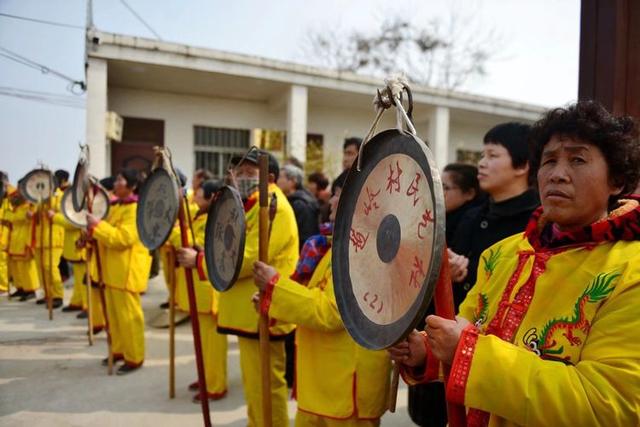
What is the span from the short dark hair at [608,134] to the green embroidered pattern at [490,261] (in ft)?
1.33

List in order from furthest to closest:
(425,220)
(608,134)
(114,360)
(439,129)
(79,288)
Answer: (439,129) → (79,288) → (114,360) → (608,134) → (425,220)

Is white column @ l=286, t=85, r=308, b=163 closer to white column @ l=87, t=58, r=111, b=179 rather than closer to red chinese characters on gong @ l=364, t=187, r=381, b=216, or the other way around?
white column @ l=87, t=58, r=111, b=179

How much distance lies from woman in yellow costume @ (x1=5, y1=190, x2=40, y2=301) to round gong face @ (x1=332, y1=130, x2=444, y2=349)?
6.54 m

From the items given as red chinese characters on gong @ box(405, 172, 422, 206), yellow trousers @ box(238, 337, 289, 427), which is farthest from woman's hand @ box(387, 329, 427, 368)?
yellow trousers @ box(238, 337, 289, 427)

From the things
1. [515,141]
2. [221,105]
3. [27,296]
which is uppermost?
[221,105]

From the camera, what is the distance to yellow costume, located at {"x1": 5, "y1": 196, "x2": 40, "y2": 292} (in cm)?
667

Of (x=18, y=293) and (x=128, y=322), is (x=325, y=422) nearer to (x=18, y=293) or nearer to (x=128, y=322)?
(x=128, y=322)

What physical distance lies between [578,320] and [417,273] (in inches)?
18.1

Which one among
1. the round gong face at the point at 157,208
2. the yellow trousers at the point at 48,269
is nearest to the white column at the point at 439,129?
the yellow trousers at the point at 48,269

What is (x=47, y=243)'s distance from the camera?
23.1 ft

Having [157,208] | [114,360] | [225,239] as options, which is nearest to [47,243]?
[114,360]

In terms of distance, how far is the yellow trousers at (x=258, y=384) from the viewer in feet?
10.2

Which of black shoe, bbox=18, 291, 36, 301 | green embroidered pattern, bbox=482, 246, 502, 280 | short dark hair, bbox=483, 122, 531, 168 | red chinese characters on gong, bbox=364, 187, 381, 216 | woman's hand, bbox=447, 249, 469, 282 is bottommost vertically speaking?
black shoe, bbox=18, 291, 36, 301

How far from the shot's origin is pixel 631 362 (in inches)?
43.3
